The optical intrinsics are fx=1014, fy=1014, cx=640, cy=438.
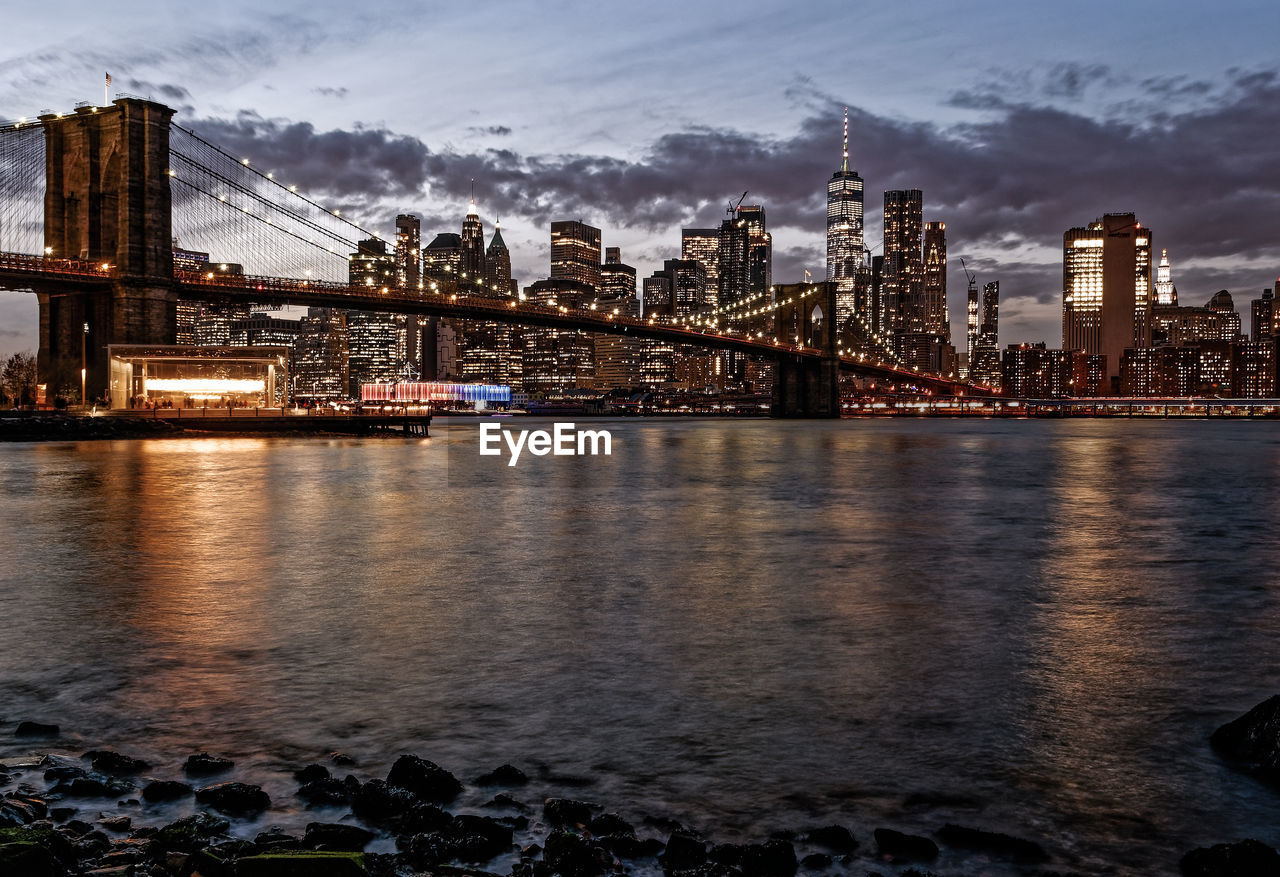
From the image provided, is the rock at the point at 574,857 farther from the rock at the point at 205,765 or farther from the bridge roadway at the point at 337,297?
the bridge roadway at the point at 337,297

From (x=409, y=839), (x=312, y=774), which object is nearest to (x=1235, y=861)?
(x=409, y=839)

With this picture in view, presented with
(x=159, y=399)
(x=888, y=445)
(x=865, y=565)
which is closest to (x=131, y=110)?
(x=159, y=399)

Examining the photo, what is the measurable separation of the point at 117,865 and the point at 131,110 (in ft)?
200

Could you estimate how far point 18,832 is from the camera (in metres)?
4.35

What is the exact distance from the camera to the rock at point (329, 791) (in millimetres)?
5332

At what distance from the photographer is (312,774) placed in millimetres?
5645

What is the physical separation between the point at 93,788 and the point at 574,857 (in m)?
2.77

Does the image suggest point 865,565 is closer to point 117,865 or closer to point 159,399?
point 117,865

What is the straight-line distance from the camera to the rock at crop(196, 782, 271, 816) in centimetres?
521

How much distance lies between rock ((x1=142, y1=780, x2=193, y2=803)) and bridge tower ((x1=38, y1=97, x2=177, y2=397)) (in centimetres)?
5616

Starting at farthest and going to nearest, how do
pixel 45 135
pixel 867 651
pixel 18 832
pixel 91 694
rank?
pixel 45 135 → pixel 867 651 → pixel 91 694 → pixel 18 832

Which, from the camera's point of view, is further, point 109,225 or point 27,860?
point 109,225

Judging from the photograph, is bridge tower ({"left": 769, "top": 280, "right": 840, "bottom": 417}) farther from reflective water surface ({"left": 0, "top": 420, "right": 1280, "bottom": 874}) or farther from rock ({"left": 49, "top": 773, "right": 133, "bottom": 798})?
rock ({"left": 49, "top": 773, "right": 133, "bottom": 798})

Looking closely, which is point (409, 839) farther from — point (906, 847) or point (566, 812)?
point (906, 847)
